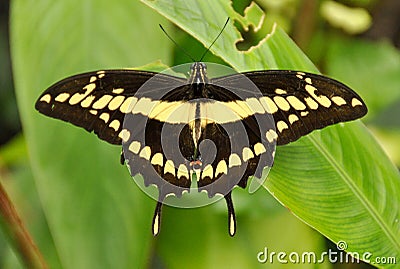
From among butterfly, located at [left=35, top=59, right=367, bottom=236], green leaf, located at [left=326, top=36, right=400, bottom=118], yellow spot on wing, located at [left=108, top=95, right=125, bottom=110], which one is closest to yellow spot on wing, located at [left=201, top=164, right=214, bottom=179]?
butterfly, located at [left=35, top=59, right=367, bottom=236]

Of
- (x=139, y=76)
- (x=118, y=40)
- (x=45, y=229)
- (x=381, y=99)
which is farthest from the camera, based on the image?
(x=381, y=99)

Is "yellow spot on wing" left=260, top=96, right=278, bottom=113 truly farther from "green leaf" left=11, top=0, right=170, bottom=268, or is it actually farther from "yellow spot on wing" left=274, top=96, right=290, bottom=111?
"green leaf" left=11, top=0, right=170, bottom=268

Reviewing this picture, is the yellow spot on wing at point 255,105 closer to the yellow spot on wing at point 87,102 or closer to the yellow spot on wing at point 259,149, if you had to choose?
the yellow spot on wing at point 259,149

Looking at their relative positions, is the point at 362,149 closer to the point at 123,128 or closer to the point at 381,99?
the point at 123,128

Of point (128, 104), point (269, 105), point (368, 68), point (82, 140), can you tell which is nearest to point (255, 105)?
point (269, 105)

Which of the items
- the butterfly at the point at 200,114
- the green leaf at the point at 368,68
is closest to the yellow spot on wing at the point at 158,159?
the butterfly at the point at 200,114

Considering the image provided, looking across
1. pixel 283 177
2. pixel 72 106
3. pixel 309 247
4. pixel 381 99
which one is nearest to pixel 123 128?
pixel 72 106

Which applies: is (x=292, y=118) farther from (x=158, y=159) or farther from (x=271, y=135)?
(x=158, y=159)
